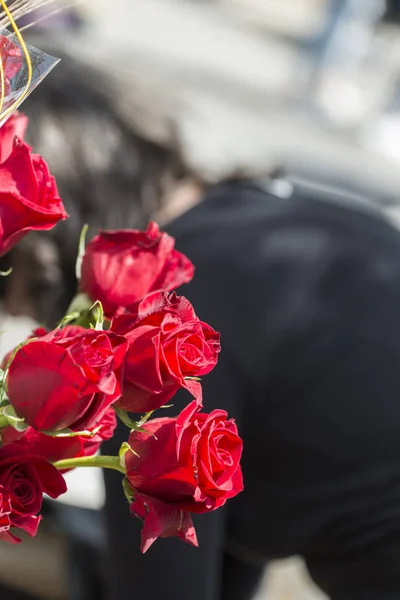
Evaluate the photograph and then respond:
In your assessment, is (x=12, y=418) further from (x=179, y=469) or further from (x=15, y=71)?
(x=15, y=71)

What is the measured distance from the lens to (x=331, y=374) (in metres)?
0.91

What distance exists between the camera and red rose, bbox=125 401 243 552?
0.35 metres

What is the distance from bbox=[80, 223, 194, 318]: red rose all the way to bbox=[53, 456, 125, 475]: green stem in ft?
0.26

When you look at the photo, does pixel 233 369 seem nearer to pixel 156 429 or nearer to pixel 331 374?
pixel 331 374

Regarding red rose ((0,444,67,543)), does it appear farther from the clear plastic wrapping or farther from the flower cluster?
the clear plastic wrapping

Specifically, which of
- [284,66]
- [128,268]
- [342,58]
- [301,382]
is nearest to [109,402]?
[128,268]

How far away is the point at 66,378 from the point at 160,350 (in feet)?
0.15

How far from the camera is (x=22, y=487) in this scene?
0.36m

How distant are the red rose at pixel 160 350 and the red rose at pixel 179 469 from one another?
0.06 ft

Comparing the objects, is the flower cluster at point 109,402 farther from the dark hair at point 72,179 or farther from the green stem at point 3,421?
the dark hair at point 72,179

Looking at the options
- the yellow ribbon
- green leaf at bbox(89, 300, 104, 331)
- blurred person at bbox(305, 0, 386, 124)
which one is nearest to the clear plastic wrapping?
the yellow ribbon

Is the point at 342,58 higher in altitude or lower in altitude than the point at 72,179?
lower

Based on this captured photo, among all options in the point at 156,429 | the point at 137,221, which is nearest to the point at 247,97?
the point at 137,221

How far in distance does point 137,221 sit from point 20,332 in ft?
1.23
